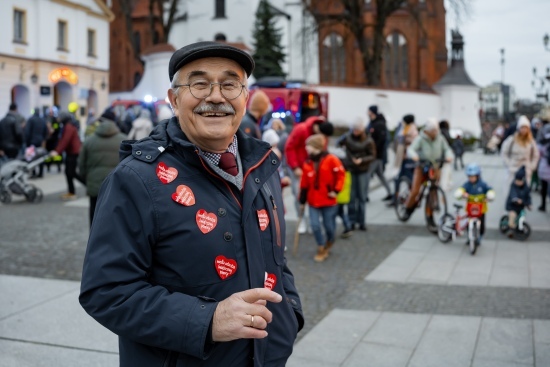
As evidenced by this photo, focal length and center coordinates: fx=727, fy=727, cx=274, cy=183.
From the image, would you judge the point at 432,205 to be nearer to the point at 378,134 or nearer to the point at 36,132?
the point at 378,134

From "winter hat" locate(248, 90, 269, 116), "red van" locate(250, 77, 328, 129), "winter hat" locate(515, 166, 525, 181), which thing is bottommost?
"winter hat" locate(515, 166, 525, 181)

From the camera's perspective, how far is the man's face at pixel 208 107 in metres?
2.40

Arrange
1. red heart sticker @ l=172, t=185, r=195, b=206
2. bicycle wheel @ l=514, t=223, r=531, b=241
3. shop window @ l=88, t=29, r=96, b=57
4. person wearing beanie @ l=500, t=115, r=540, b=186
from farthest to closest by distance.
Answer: shop window @ l=88, t=29, r=96, b=57
person wearing beanie @ l=500, t=115, r=540, b=186
bicycle wheel @ l=514, t=223, r=531, b=241
red heart sticker @ l=172, t=185, r=195, b=206

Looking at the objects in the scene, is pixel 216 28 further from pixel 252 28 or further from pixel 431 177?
pixel 431 177

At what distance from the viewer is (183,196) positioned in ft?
7.41

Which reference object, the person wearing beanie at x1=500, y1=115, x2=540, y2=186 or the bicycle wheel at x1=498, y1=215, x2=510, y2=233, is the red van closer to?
the person wearing beanie at x1=500, y1=115, x2=540, y2=186

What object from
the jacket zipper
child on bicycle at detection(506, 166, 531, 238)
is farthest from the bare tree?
the jacket zipper

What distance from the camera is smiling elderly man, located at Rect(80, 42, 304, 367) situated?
2150 mm

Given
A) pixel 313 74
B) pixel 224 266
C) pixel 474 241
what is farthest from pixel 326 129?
pixel 313 74

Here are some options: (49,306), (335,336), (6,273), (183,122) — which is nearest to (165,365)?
(183,122)

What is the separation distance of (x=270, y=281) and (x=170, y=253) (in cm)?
41

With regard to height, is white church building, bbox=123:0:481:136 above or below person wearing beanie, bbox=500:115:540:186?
above

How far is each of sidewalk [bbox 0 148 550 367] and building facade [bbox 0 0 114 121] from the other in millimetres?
26568

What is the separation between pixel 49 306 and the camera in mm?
6652
